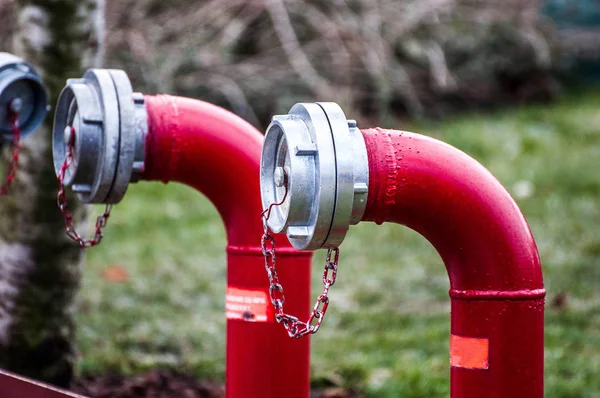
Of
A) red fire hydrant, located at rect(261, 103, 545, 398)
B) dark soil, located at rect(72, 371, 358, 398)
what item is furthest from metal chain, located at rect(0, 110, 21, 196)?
red fire hydrant, located at rect(261, 103, 545, 398)

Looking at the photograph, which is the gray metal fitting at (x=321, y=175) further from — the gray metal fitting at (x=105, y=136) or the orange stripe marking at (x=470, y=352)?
the gray metal fitting at (x=105, y=136)

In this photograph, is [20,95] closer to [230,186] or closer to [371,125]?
[230,186]

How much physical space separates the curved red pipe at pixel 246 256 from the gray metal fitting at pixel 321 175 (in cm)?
53

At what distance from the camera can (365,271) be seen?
17.0ft

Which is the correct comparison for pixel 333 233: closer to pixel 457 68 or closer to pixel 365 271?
pixel 365 271

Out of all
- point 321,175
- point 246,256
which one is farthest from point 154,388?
point 321,175

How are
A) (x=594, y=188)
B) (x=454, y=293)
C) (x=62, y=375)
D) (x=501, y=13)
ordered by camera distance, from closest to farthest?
(x=454, y=293), (x=62, y=375), (x=594, y=188), (x=501, y=13)

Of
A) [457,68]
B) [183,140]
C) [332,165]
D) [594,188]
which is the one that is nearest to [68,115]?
[183,140]

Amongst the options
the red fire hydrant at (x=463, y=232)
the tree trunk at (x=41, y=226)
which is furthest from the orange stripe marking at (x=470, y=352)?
the tree trunk at (x=41, y=226)

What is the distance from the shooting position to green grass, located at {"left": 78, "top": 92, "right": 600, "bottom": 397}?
12.2 ft

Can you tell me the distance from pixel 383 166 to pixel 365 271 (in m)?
3.34

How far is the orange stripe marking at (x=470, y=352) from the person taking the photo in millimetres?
1942

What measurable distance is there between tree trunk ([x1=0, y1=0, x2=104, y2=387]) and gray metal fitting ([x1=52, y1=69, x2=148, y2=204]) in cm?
93

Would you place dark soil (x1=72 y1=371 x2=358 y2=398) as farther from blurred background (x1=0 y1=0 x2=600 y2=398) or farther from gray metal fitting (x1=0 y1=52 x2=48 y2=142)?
gray metal fitting (x1=0 y1=52 x2=48 y2=142)
